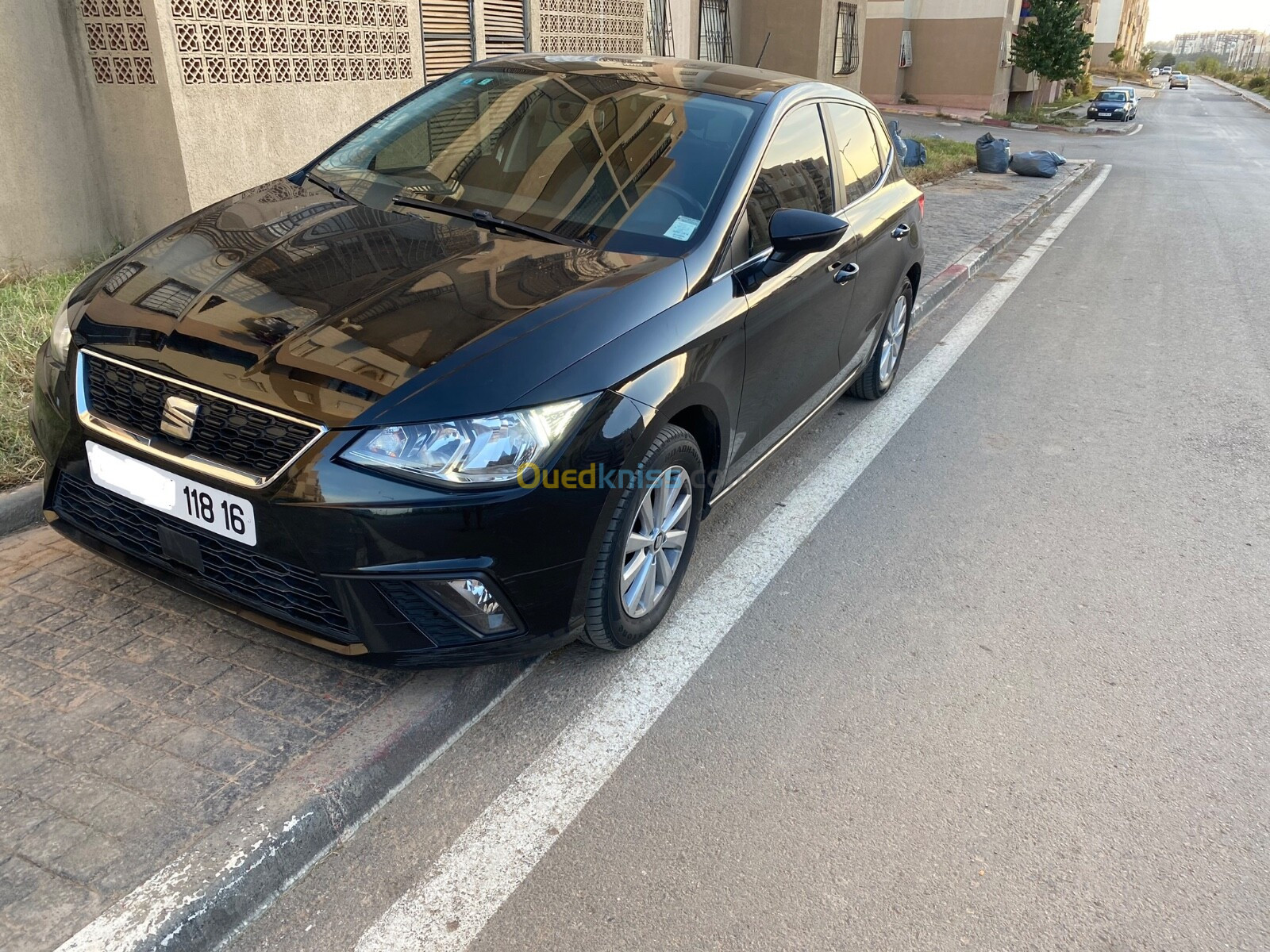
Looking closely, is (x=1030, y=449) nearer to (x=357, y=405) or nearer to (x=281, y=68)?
(x=357, y=405)

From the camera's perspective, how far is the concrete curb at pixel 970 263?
7539 mm

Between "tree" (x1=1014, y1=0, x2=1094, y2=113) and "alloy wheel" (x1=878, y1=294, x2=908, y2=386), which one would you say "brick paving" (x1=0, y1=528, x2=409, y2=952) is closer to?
"alloy wheel" (x1=878, y1=294, x2=908, y2=386)

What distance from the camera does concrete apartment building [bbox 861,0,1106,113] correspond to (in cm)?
3597

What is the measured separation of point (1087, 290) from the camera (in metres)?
8.66

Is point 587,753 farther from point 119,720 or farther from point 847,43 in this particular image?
point 847,43

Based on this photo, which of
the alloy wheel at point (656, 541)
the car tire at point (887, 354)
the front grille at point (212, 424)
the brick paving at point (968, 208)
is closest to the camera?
the front grille at point (212, 424)

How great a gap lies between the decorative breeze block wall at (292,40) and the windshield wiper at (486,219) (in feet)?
12.5

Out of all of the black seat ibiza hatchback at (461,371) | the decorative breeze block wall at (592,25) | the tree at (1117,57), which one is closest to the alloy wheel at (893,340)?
the black seat ibiza hatchback at (461,371)

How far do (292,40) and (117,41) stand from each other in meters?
1.24

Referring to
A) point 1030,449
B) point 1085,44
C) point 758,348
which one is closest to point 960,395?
point 1030,449

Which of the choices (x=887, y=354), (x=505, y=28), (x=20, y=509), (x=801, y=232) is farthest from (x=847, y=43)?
(x=20, y=509)

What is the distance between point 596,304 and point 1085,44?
4145cm

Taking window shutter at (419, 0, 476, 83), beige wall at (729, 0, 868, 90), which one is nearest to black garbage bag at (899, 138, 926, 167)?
window shutter at (419, 0, 476, 83)

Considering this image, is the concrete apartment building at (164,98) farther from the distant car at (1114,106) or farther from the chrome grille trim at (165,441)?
the distant car at (1114,106)
